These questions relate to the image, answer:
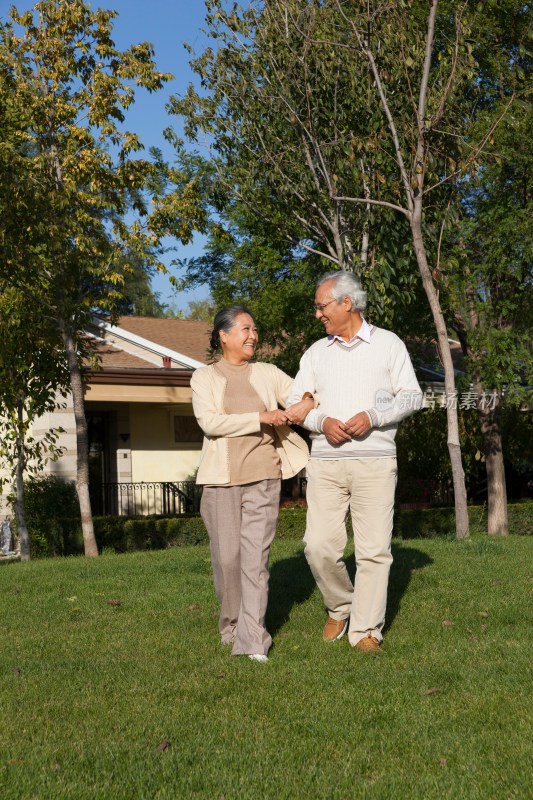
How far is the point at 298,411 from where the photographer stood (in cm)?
577

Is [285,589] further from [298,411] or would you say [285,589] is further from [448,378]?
[448,378]

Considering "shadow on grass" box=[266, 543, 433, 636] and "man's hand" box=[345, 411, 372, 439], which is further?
"shadow on grass" box=[266, 543, 433, 636]

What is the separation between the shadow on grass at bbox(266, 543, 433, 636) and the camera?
6.71 metres

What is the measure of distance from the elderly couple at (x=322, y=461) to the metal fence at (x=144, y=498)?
15191 millimetres

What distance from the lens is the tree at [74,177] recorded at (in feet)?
42.9

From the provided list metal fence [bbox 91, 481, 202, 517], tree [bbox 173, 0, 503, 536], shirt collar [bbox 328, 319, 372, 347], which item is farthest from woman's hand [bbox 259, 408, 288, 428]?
metal fence [bbox 91, 481, 202, 517]

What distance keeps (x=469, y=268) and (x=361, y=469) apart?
9838 mm

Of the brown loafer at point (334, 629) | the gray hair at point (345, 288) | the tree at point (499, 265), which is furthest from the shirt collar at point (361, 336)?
the tree at point (499, 265)

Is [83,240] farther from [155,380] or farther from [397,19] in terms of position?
[155,380]

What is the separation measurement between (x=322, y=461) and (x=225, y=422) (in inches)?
24.4

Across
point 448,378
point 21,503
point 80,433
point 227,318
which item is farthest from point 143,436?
point 227,318

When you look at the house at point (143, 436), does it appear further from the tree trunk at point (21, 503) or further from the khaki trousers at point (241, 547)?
the khaki trousers at point (241, 547)

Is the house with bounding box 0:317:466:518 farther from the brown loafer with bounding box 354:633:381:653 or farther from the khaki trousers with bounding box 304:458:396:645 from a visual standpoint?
the brown loafer with bounding box 354:633:381:653

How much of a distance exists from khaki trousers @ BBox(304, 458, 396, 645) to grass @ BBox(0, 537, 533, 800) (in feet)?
0.90
